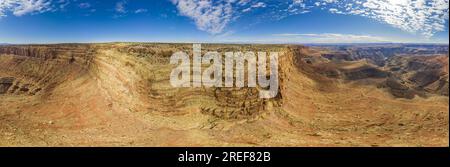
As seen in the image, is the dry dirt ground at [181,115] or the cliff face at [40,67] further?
the cliff face at [40,67]

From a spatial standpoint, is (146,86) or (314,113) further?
(314,113)

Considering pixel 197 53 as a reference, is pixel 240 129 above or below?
below

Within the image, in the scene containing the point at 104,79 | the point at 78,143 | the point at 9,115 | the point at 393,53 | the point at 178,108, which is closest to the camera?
the point at 78,143

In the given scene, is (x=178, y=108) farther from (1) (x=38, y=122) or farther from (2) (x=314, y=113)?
(2) (x=314, y=113)

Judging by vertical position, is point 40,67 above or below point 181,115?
above

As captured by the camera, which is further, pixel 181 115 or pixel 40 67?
pixel 40 67

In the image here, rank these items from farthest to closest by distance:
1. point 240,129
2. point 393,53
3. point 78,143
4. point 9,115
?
point 393,53, point 9,115, point 240,129, point 78,143

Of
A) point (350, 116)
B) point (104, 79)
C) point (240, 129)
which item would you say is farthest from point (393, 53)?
point (240, 129)

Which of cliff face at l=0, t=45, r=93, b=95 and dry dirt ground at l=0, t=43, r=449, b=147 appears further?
cliff face at l=0, t=45, r=93, b=95
